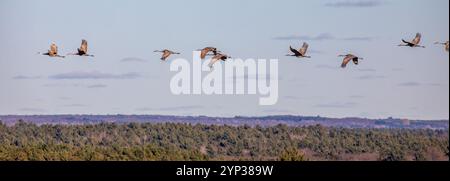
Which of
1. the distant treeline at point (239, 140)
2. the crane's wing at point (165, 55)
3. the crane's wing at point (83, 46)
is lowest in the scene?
the distant treeline at point (239, 140)

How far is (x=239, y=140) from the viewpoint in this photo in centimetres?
14438

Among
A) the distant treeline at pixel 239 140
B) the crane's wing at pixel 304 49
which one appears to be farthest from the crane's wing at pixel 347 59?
the distant treeline at pixel 239 140

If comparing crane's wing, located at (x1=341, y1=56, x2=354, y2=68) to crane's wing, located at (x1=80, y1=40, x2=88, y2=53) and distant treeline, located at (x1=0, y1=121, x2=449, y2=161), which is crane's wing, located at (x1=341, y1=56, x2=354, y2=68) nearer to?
crane's wing, located at (x1=80, y1=40, x2=88, y2=53)

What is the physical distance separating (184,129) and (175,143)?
17.5m

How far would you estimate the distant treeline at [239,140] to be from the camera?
121 metres

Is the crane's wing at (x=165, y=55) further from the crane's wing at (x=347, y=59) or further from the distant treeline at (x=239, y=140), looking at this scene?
the distant treeline at (x=239, y=140)

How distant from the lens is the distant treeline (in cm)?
12100

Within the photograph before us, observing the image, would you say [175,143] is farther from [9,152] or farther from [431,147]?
[9,152]

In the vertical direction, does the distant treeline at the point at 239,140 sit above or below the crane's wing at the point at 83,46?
below

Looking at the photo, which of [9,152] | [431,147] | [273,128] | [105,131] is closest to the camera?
[9,152]
